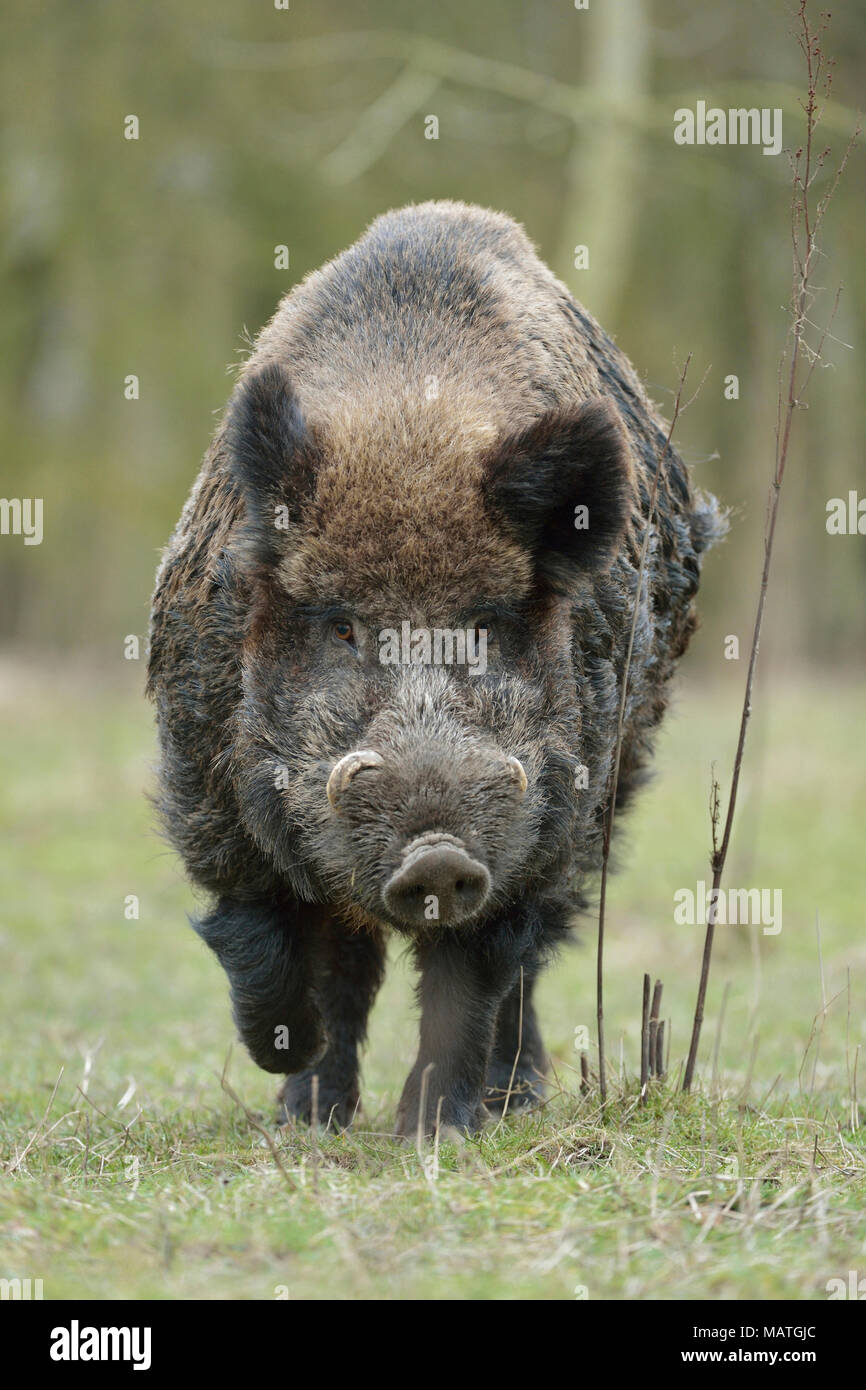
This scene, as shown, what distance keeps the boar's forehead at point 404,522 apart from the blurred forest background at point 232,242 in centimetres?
1586

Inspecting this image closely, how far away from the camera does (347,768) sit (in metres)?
4.58

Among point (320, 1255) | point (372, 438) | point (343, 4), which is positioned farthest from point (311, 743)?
point (343, 4)

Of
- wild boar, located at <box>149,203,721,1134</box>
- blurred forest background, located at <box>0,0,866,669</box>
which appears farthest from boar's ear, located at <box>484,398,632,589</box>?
blurred forest background, located at <box>0,0,866,669</box>

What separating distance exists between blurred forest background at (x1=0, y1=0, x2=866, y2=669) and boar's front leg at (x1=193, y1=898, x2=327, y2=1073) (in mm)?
15497

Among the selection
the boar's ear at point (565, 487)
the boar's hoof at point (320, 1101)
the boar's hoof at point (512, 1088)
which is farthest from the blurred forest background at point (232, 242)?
the boar's ear at point (565, 487)

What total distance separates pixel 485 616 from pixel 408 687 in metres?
0.39

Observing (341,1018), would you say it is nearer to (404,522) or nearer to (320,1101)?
(320,1101)

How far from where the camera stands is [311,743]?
492 cm

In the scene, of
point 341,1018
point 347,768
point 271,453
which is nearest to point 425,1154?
point 347,768

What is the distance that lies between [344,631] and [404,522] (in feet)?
1.28

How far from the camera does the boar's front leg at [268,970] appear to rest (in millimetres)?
5621

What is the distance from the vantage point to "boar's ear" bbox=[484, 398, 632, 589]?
485 centimetres

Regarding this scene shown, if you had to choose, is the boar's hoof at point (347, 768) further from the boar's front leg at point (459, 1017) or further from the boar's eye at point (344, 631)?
the boar's front leg at point (459, 1017)

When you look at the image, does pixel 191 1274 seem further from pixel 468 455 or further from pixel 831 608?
pixel 831 608
